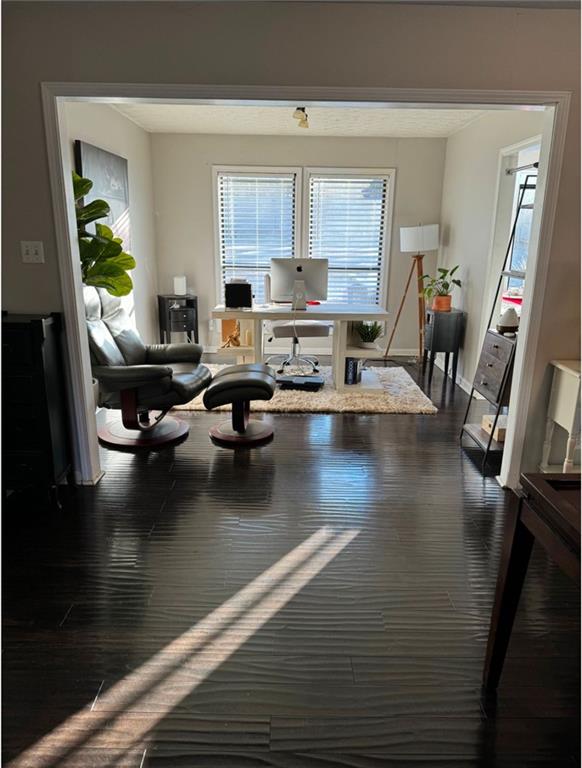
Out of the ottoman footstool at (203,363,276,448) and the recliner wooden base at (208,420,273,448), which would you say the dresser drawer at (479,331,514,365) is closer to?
the ottoman footstool at (203,363,276,448)

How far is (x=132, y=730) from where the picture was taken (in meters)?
1.54

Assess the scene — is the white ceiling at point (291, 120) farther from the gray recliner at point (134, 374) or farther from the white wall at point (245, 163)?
the gray recliner at point (134, 374)

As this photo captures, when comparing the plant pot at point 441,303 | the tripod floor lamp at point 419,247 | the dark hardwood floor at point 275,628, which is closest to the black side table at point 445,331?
the plant pot at point 441,303

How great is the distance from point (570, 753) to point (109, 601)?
5.38 feet

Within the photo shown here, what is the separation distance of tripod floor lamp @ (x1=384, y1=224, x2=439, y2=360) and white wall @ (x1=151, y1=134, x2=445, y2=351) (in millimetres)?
156

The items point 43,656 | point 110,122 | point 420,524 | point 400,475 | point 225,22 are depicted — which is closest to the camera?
point 43,656

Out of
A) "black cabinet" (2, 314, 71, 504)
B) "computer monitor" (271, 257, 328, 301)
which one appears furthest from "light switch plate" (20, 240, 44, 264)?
"computer monitor" (271, 257, 328, 301)

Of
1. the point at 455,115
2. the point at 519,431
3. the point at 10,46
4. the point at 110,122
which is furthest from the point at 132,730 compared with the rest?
the point at 455,115

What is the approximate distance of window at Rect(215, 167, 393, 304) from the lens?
19.9ft

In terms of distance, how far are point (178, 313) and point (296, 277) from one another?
171cm

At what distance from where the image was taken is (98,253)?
10.9ft

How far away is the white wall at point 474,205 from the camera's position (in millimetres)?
4488

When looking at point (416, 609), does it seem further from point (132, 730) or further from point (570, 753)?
point (132, 730)

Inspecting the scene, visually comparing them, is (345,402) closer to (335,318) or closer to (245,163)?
(335,318)
